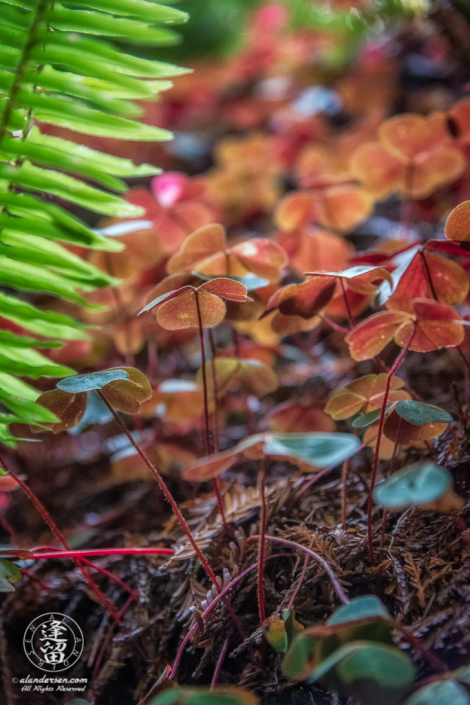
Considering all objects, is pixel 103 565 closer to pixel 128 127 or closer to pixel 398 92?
pixel 128 127

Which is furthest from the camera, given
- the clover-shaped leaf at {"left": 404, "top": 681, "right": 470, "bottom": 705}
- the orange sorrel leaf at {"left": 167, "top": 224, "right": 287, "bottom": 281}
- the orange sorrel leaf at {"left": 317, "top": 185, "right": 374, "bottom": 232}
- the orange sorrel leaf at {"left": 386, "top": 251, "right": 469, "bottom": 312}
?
the orange sorrel leaf at {"left": 317, "top": 185, "right": 374, "bottom": 232}

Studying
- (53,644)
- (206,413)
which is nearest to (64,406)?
(206,413)

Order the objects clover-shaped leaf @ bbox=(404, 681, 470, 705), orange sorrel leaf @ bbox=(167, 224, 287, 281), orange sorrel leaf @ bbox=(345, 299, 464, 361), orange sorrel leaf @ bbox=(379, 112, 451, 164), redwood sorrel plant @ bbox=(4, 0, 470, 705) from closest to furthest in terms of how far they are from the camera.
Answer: clover-shaped leaf @ bbox=(404, 681, 470, 705), redwood sorrel plant @ bbox=(4, 0, 470, 705), orange sorrel leaf @ bbox=(345, 299, 464, 361), orange sorrel leaf @ bbox=(167, 224, 287, 281), orange sorrel leaf @ bbox=(379, 112, 451, 164)

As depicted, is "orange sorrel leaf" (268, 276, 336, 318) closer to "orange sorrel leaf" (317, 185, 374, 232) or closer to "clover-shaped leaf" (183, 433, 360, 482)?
"clover-shaped leaf" (183, 433, 360, 482)

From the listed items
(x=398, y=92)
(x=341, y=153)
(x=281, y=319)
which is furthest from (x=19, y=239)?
(x=398, y=92)

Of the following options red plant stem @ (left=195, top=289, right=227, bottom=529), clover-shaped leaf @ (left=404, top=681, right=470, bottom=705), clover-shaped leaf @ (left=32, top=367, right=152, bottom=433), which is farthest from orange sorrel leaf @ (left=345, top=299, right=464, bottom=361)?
clover-shaped leaf @ (left=404, top=681, right=470, bottom=705)

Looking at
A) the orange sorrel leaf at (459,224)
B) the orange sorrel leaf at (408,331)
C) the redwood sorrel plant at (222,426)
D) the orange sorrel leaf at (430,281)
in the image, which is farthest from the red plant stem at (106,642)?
the orange sorrel leaf at (459,224)

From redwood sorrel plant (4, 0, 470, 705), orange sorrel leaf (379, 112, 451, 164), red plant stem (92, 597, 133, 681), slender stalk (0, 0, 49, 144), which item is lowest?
red plant stem (92, 597, 133, 681)
